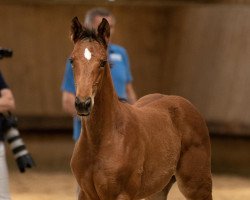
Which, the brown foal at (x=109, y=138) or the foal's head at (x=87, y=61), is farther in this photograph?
the brown foal at (x=109, y=138)

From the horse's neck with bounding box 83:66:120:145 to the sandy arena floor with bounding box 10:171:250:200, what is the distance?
329 centimetres

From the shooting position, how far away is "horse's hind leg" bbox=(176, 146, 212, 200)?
14.6ft

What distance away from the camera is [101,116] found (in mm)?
3678

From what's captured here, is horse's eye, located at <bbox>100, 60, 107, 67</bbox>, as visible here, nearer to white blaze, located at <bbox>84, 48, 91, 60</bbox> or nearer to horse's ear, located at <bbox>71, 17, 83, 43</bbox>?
white blaze, located at <bbox>84, 48, 91, 60</bbox>

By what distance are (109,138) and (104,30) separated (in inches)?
21.6

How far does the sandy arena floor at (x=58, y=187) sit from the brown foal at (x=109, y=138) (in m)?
2.82

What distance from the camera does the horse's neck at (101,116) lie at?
11.9 ft

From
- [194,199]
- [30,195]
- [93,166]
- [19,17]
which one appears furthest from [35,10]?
[93,166]

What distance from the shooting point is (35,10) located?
839cm

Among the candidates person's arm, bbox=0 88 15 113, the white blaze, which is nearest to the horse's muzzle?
the white blaze

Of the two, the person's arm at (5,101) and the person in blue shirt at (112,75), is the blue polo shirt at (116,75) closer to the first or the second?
the person in blue shirt at (112,75)

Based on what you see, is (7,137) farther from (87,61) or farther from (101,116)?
(87,61)

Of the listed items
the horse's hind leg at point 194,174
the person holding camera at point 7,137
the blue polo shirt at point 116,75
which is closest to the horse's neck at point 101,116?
the horse's hind leg at point 194,174

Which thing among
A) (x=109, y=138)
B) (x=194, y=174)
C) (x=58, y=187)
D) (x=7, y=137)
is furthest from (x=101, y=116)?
(x=58, y=187)
